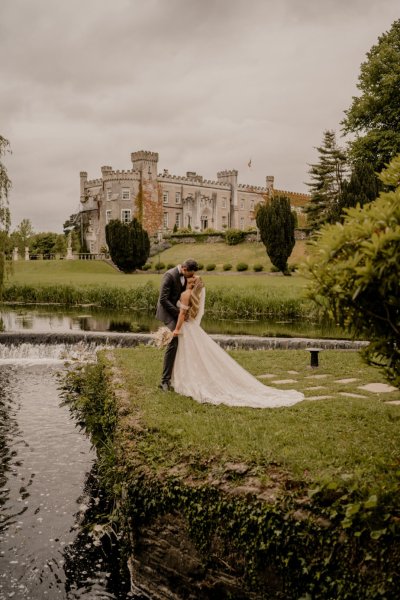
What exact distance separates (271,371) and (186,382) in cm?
263

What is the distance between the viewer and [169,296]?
25.6 feet

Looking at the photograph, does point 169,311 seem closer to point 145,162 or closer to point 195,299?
point 195,299

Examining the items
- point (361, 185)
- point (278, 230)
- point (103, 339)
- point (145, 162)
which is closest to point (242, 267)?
point (278, 230)

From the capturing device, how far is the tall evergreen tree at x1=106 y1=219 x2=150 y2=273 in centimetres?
4494

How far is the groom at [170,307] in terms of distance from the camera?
7688 mm

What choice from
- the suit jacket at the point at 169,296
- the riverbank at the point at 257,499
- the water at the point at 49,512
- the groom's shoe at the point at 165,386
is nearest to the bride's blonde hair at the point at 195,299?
the suit jacket at the point at 169,296

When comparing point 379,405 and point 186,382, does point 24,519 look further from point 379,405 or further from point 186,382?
point 379,405

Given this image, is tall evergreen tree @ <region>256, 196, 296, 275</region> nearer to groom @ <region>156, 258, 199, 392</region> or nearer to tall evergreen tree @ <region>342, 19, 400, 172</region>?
tall evergreen tree @ <region>342, 19, 400, 172</region>

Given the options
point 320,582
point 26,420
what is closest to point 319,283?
point 320,582

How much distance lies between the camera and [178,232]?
5853cm

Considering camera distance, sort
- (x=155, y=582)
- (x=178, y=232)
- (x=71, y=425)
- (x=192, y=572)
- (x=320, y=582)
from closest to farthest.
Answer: (x=320, y=582)
(x=192, y=572)
(x=155, y=582)
(x=71, y=425)
(x=178, y=232)

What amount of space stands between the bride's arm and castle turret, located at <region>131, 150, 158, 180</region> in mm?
61582

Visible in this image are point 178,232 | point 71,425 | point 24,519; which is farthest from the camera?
point 178,232

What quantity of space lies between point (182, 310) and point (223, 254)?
1567 inches
